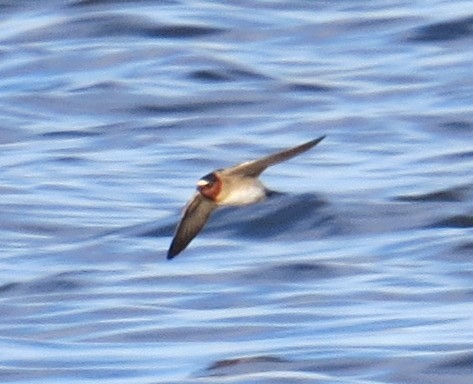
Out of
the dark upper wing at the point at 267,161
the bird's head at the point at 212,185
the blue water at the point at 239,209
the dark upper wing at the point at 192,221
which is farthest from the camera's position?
the blue water at the point at 239,209

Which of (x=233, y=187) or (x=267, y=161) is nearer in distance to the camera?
(x=267, y=161)

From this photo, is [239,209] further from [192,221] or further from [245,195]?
[245,195]

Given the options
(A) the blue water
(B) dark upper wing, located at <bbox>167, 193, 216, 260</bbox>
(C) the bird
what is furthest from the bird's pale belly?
(A) the blue water

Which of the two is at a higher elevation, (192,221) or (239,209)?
(239,209)

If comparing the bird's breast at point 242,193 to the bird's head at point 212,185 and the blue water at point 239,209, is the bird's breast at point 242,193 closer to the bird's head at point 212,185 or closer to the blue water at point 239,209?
the bird's head at point 212,185

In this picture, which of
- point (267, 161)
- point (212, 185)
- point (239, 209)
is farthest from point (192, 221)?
point (239, 209)

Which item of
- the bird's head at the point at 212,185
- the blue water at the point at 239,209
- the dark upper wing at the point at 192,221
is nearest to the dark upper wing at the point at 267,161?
the bird's head at the point at 212,185

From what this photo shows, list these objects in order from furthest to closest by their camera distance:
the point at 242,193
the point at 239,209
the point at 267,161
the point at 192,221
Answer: the point at 239,209
the point at 192,221
the point at 242,193
the point at 267,161

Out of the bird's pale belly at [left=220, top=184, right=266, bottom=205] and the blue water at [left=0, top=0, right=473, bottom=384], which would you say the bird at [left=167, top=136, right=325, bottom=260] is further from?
the blue water at [left=0, top=0, right=473, bottom=384]
